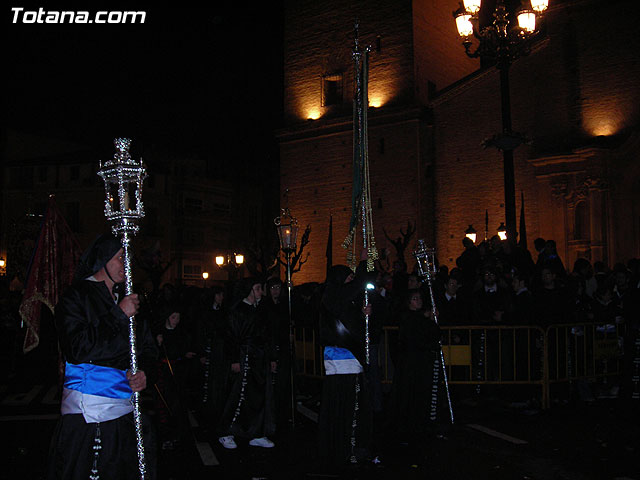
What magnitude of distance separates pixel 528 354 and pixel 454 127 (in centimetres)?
1800

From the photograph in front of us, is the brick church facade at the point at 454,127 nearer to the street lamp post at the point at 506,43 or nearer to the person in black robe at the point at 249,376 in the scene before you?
the street lamp post at the point at 506,43

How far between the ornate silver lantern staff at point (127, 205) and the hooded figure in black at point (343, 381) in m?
3.16

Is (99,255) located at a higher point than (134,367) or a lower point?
higher

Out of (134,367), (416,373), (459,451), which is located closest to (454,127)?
(416,373)

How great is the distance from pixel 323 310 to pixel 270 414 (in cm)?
191

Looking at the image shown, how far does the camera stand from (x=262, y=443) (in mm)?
8539

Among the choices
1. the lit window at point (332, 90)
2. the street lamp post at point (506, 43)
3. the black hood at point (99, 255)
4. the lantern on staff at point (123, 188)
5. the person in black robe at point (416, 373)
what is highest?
the lit window at point (332, 90)

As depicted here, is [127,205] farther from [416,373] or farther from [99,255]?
[416,373]

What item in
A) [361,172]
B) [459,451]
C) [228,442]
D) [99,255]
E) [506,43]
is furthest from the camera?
[506,43]

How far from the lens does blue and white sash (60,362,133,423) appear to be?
14.0 ft

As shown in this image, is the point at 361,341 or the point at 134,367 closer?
the point at 134,367

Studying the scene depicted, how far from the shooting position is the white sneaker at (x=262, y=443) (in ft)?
27.9

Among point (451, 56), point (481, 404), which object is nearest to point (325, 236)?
point (451, 56)

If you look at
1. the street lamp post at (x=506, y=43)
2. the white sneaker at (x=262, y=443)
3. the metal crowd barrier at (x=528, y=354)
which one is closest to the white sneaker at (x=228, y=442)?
the white sneaker at (x=262, y=443)
